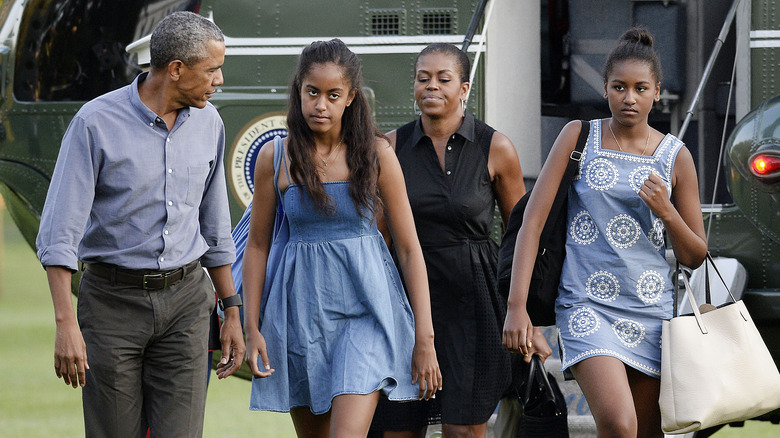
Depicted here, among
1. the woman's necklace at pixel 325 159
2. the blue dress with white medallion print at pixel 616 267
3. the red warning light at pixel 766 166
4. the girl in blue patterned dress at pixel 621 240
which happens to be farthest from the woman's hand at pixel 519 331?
the red warning light at pixel 766 166

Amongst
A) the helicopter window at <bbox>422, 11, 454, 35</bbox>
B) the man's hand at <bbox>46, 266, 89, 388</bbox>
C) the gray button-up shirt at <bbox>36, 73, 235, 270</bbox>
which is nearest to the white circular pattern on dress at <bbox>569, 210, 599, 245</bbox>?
the gray button-up shirt at <bbox>36, 73, 235, 270</bbox>

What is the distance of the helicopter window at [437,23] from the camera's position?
5.64 meters

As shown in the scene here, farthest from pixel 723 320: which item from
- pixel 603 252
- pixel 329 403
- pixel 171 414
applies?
pixel 171 414

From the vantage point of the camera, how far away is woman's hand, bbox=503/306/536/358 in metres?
3.54

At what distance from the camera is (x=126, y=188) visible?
3.30 meters

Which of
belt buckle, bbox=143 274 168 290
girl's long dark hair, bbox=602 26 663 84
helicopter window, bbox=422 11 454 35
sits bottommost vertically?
belt buckle, bbox=143 274 168 290

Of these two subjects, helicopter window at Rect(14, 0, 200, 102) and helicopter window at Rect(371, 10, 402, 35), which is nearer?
helicopter window at Rect(371, 10, 402, 35)

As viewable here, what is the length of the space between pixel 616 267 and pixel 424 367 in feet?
2.31

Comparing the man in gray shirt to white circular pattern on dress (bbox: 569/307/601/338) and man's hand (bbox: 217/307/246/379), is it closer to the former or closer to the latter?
man's hand (bbox: 217/307/246/379)

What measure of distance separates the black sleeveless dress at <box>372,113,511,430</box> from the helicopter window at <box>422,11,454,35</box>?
1.77 m

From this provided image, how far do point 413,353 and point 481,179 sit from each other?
84cm

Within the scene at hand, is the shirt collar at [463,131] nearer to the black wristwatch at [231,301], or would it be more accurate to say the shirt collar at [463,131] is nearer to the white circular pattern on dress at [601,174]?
the white circular pattern on dress at [601,174]

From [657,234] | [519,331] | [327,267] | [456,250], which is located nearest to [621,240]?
[657,234]

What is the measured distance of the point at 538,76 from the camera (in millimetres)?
5914
